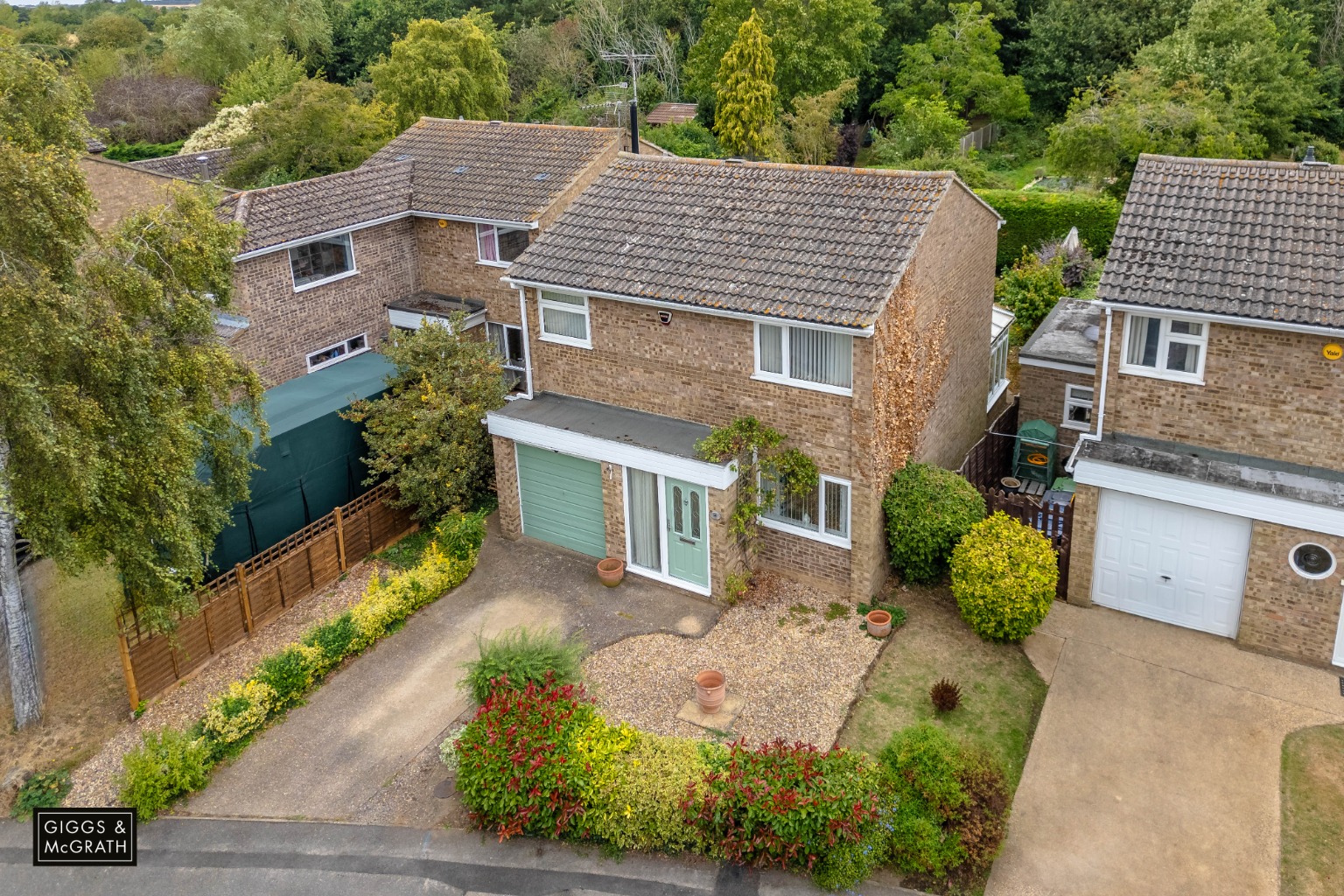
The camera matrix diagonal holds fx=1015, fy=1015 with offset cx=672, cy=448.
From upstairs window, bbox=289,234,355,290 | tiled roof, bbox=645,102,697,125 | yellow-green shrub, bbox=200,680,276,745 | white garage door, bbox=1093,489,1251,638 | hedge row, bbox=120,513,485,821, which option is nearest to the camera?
hedge row, bbox=120,513,485,821

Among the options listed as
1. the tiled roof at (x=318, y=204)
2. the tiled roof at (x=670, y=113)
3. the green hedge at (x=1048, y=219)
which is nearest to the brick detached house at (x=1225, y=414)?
the tiled roof at (x=318, y=204)

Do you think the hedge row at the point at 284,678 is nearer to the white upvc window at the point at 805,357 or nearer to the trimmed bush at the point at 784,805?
the white upvc window at the point at 805,357

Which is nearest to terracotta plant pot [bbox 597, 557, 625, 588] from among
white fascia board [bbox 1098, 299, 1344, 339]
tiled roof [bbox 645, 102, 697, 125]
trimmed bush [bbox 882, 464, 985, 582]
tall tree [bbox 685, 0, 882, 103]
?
trimmed bush [bbox 882, 464, 985, 582]

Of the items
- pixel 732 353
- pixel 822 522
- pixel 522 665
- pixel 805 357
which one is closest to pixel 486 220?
pixel 732 353

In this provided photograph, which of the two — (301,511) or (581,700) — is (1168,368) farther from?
(301,511)

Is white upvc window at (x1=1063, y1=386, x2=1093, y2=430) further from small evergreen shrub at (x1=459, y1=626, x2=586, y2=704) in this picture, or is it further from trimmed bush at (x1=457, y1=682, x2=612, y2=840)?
trimmed bush at (x1=457, y1=682, x2=612, y2=840)

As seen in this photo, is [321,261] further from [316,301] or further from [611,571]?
[611,571]
